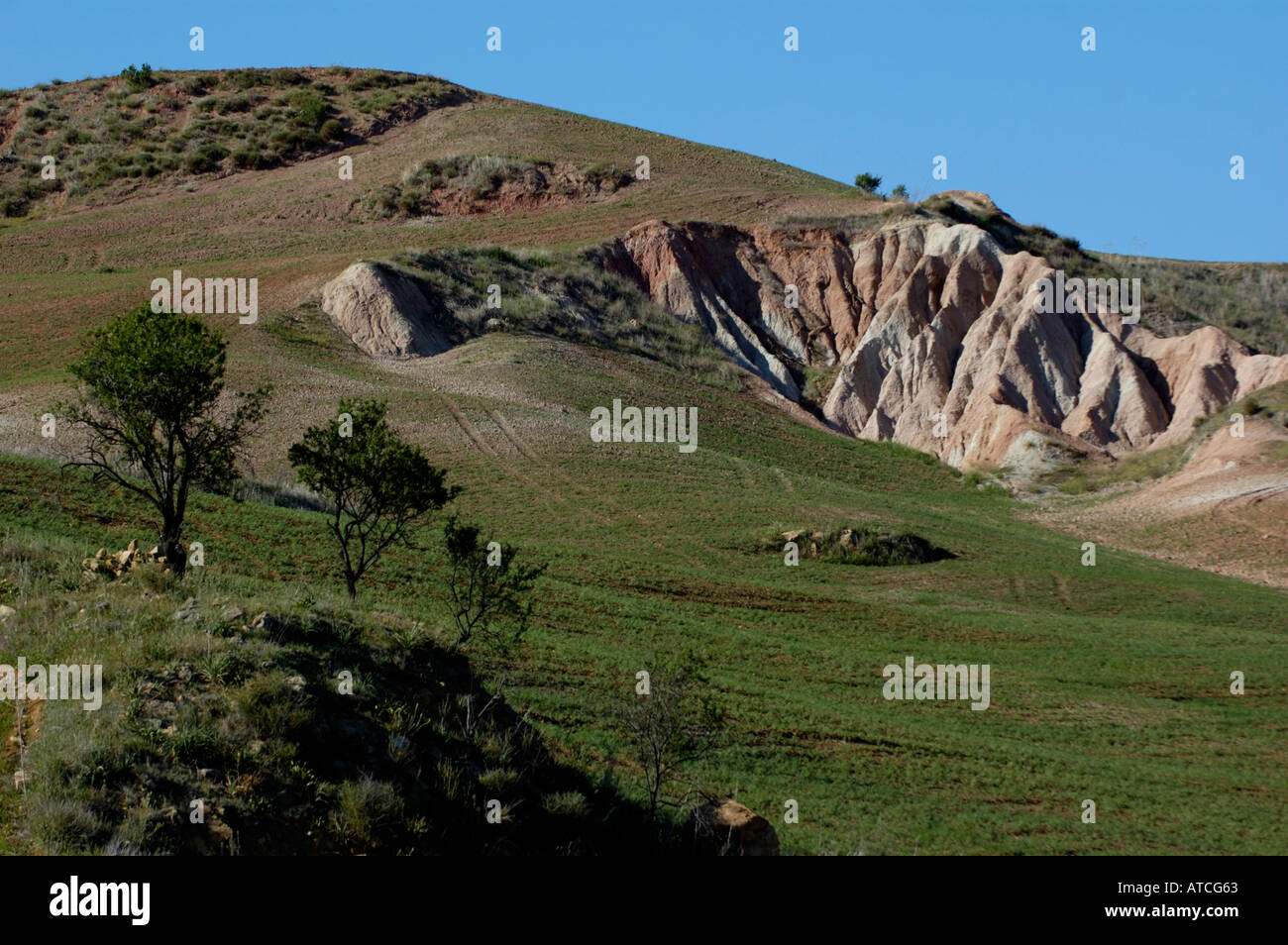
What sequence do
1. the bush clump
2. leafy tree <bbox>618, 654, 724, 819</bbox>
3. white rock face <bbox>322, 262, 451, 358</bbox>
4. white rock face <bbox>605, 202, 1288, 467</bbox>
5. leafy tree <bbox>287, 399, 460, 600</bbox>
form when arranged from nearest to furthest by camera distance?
leafy tree <bbox>618, 654, 724, 819</bbox> → leafy tree <bbox>287, 399, 460, 600</bbox> → the bush clump → white rock face <bbox>322, 262, 451, 358</bbox> → white rock face <bbox>605, 202, 1288, 467</bbox>

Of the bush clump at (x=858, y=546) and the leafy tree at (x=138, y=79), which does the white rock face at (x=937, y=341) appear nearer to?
the bush clump at (x=858, y=546)

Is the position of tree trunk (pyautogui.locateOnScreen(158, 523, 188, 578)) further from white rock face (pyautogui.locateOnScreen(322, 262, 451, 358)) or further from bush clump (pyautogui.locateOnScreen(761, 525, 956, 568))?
white rock face (pyautogui.locateOnScreen(322, 262, 451, 358))

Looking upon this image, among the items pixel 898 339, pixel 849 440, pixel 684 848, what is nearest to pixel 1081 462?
pixel 849 440

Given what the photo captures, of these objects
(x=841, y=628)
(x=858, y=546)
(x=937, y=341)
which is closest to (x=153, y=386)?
(x=841, y=628)

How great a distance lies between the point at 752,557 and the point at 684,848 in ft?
76.3

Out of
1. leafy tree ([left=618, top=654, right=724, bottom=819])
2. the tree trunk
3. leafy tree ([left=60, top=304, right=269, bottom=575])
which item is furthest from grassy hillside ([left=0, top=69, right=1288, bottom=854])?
leafy tree ([left=60, top=304, right=269, bottom=575])

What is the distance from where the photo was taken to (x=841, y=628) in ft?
Result: 104

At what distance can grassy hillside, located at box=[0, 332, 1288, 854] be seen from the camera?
68.1 feet

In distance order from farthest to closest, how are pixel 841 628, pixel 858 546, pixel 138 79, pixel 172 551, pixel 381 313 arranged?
pixel 138 79 < pixel 381 313 < pixel 858 546 < pixel 841 628 < pixel 172 551

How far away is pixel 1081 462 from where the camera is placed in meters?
56.3

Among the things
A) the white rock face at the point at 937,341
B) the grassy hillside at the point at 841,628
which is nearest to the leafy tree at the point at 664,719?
the grassy hillside at the point at 841,628

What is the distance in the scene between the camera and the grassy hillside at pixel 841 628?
20.8 m

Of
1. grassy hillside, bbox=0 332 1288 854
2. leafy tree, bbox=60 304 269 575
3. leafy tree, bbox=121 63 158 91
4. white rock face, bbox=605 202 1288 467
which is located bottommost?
grassy hillside, bbox=0 332 1288 854

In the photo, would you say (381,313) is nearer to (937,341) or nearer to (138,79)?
(937,341)
